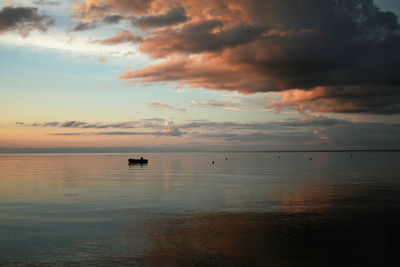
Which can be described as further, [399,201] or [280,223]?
[399,201]

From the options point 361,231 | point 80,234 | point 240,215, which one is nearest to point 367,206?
point 361,231

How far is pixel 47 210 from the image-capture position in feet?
114

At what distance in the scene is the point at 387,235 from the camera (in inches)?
952

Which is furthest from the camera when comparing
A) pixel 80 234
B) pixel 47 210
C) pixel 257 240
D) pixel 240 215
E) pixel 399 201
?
pixel 399 201

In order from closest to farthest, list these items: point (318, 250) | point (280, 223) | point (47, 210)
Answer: point (318, 250) → point (280, 223) → point (47, 210)

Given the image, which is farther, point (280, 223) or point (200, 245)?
point (280, 223)

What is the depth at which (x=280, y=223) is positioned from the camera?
1091 inches

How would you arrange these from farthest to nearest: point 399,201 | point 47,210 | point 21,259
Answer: point 399,201, point 47,210, point 21,259

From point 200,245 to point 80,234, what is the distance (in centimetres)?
947

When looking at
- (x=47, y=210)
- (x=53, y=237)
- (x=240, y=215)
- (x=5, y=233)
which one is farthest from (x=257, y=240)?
(x=47, y=210)

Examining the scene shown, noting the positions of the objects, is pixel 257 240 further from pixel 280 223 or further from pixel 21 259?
pixel 21 259

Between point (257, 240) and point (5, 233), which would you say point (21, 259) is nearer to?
point (5, 233)

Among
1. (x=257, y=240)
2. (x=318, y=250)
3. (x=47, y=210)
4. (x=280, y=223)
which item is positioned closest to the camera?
(x=318, y=250)

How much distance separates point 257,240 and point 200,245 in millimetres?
4097
